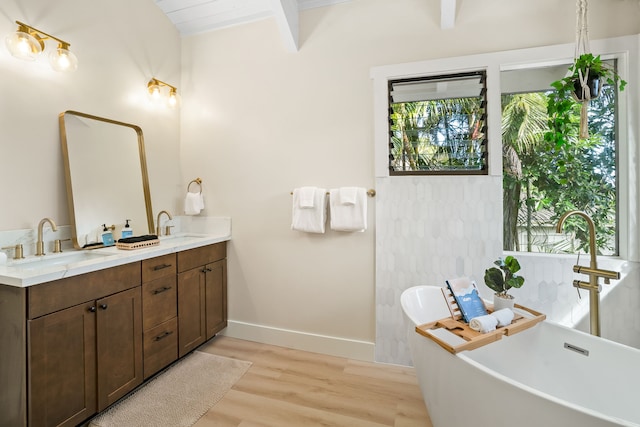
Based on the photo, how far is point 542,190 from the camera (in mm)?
2082

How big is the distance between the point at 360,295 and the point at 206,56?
2.52 metres

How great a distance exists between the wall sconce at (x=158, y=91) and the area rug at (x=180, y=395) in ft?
7.05

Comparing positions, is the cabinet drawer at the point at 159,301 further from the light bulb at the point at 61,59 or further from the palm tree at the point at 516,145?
the palm tree at the point at 516,145

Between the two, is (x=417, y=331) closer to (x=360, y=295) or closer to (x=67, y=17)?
(x=360, y=295)

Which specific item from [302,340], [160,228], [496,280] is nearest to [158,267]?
[160,228]

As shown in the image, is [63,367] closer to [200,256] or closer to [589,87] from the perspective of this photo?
[200,256]

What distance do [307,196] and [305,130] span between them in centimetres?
56

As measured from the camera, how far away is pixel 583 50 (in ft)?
6.17

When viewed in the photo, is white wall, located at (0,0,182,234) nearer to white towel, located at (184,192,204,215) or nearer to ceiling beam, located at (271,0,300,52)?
white towel, located at (184,192,204,215)

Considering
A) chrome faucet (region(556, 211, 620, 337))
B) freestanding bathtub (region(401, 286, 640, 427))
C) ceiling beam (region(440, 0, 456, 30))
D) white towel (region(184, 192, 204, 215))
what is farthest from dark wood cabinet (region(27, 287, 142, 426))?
ceiling beam (region(440, 0, 456, 30))

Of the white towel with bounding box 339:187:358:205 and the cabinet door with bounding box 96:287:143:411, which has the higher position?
the white towel with bounding box 339:187:358:205

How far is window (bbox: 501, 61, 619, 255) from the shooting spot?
77.0 inches

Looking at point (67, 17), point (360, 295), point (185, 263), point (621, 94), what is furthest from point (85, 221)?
point (621, 94)

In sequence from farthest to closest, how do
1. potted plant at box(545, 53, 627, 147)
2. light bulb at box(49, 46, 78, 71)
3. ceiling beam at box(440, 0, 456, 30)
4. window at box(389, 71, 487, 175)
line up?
window at box(389, 71, 487, 175) → ceiling beam at box(440, 0, 456, 30) → light bulb at box(49, 46, 78, 71) → potted plant at box(545, 53, 627, 147)
